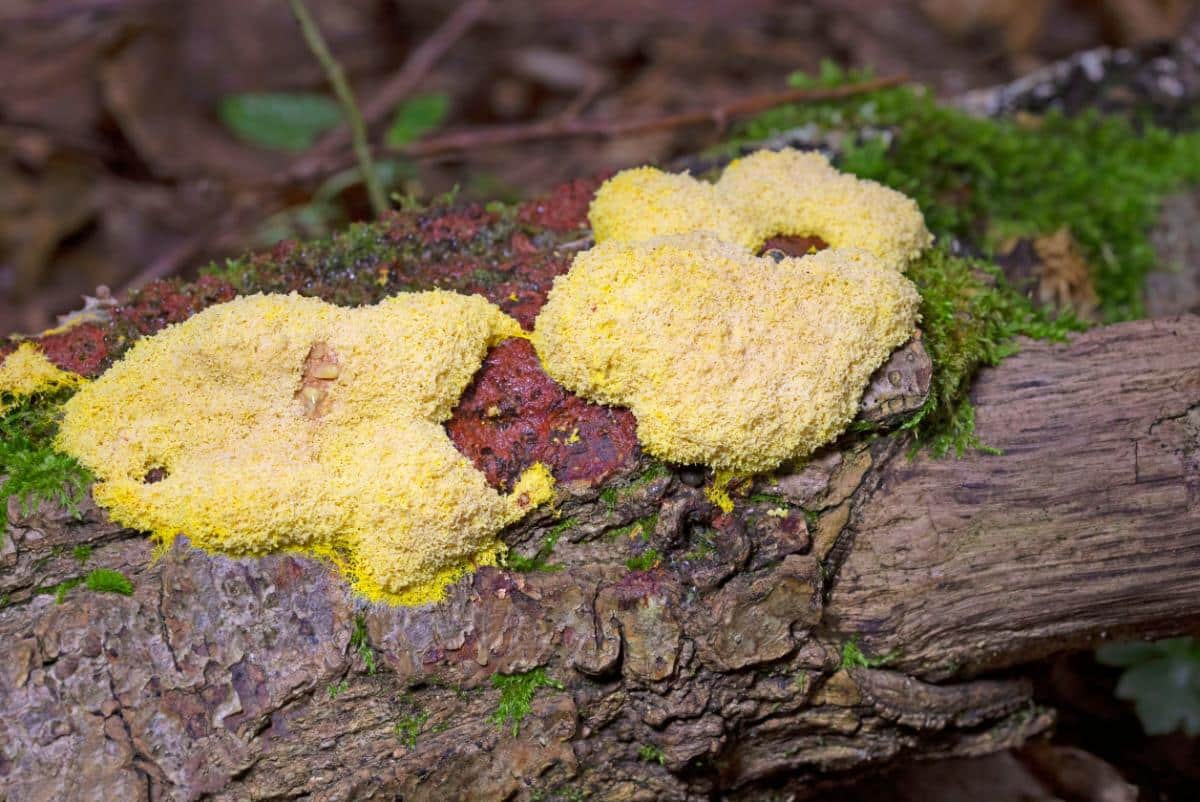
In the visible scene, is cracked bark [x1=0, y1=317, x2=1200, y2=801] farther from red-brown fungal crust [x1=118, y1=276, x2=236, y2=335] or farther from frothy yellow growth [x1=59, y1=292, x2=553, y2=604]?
red-brown fungal crust [x1=118, y1=276, x2=236, y2=335]

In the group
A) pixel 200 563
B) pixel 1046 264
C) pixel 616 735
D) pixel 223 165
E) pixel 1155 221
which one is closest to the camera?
pixel 200 563

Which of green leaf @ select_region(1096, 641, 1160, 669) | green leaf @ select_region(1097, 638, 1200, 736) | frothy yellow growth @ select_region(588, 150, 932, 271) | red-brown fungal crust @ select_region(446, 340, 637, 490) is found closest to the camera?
red-brown fungal crust @ select_region(446, 340, 637, 490)

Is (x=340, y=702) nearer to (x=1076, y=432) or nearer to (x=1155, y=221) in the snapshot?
(x=1076, y=432)

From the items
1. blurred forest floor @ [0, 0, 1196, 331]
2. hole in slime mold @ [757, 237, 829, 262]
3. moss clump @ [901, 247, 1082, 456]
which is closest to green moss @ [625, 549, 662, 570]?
moss clump @ [901, 247, 1082, 456]

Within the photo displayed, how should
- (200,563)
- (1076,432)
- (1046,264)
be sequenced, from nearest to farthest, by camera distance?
(200,563) < (1076,432) < (1046,264)

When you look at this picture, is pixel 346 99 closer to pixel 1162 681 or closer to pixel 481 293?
pixel 481 293

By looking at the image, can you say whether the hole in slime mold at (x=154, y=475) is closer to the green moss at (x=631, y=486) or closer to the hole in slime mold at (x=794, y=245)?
the green moss at (x=631, y=486)

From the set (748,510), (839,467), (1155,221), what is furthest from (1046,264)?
(748,510)
